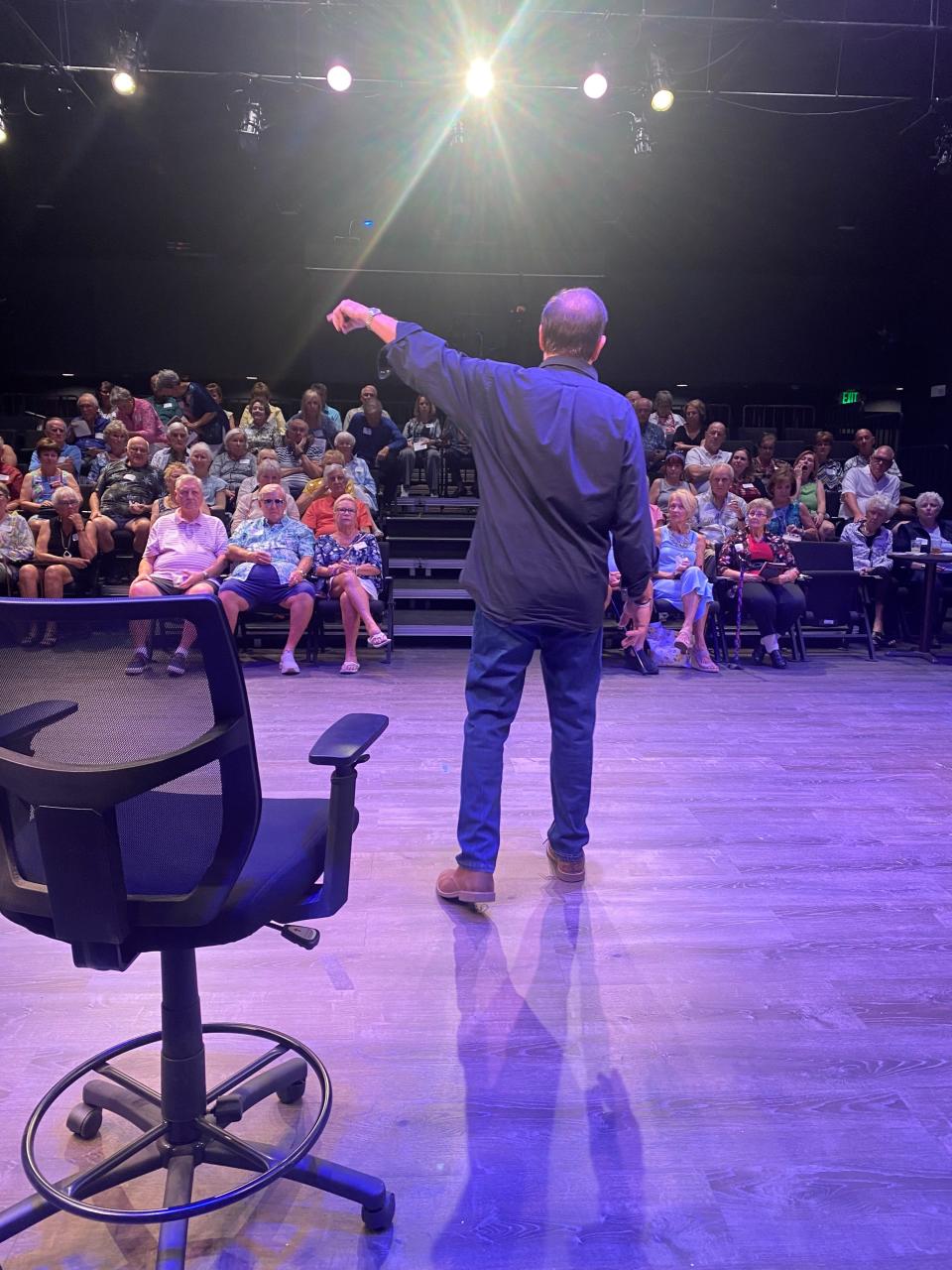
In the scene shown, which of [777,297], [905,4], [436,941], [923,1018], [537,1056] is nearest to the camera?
[537,1056]

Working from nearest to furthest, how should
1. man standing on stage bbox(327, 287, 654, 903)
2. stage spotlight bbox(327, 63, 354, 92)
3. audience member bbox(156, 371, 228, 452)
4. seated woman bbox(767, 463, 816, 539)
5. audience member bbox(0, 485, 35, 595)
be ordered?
1. man standing on stage bbox(327, 287, 654, 903)
2. audience member bbox(0, 485, 35, 595)
3. seated woman bbox(767, 463, 816, 539)
4. stage spotlight bbox(327, 63, 354, 92)
5. audience member bbox(156, 371, 228, 452)

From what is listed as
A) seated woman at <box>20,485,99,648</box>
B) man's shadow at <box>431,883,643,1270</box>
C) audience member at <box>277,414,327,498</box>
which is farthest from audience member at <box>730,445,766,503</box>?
man's shadow at <box>431,883,643,1270</box>

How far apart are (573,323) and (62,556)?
200 inches

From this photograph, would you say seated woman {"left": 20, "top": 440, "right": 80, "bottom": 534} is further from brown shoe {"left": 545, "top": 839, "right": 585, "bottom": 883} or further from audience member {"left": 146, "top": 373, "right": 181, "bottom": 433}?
brown shoe {"left": 545, "top": 839, "right": 585, "bottom": 883}

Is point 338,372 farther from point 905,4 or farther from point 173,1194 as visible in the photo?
point 173,1194

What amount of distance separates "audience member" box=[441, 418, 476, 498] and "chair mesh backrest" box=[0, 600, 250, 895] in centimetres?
792

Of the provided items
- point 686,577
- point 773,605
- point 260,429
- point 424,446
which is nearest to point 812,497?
point 773,605

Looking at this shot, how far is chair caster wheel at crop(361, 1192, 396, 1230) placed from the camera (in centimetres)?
136

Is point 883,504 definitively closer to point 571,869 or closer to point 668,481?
point 668,481

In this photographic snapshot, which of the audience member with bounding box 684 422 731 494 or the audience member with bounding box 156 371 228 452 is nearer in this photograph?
the audience member with bounding box 684 422 731 494

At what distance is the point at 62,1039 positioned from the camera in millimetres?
1812

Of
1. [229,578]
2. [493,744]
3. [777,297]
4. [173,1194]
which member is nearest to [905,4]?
[777,297]

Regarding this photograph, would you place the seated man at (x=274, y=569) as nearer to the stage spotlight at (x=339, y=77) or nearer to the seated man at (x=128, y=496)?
the seated man at (x=128, y=496)

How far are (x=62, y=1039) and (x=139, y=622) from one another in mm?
1116
